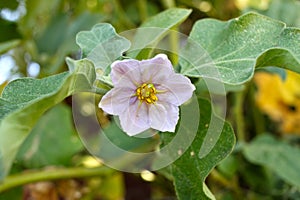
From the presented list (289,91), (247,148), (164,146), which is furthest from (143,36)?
(289,91)

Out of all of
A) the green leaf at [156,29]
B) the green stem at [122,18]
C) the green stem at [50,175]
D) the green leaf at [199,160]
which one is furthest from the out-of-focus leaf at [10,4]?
the green leaf at [199,160]

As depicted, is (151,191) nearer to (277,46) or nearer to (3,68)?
(3,68)

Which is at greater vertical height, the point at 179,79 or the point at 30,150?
the point at 179,79

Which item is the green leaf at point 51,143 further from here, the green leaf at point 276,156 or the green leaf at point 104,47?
the green leaf at point 104,47

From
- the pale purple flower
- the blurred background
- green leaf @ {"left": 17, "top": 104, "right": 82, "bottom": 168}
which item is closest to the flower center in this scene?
the pale purple flower

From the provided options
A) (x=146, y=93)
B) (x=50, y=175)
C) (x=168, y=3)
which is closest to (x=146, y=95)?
(x=146, y=93)

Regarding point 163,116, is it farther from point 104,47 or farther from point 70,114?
point 70,114

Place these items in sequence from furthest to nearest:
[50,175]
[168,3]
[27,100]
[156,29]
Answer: [168,3], [50,175], [156,29], [27,100]
